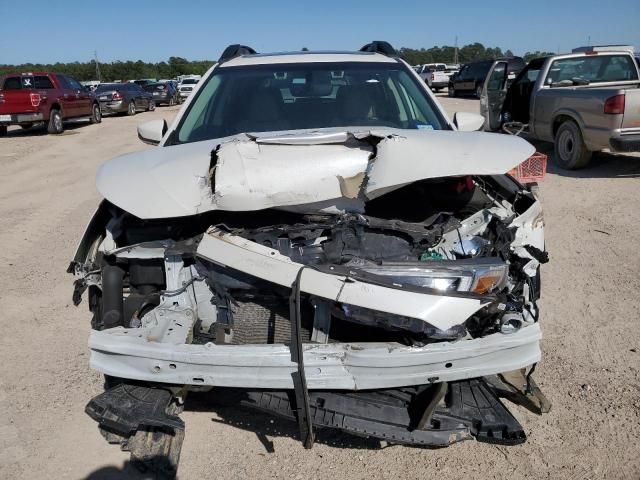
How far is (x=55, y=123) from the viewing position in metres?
16.3

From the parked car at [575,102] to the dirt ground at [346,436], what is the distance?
2.54m

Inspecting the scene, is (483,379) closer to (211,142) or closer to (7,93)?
(211,142)

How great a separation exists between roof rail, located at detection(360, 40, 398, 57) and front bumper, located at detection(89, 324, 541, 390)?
10.1 feet

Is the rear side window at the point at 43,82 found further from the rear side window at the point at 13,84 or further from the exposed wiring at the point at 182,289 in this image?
the exposed wiring at the point at 182,289

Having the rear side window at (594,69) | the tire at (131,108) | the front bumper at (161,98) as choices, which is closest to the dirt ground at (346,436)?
the rear side window at (594,69)

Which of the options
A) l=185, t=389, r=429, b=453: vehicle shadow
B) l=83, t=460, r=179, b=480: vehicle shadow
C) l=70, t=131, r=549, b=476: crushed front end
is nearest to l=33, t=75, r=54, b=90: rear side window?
l=70, t=131, r=549, b=476: crushed front end

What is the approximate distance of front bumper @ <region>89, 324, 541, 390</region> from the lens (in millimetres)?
2289

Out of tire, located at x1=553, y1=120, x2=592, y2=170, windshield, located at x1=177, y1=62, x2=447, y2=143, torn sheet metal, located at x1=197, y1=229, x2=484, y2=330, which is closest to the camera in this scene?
torn sheet metal, located at x1=197, y1=229, x2=484, y2=330

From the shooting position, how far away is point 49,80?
16.8m

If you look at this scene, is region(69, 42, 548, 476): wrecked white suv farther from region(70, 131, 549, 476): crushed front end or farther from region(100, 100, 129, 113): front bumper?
region(100, 100, 129, 113): front bumper


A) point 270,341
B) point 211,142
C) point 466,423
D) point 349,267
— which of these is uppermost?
point 211,142

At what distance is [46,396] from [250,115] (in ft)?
7.24

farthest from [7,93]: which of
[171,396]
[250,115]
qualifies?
[171,396]

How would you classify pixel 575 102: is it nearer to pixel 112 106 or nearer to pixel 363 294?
pixel 363 294
